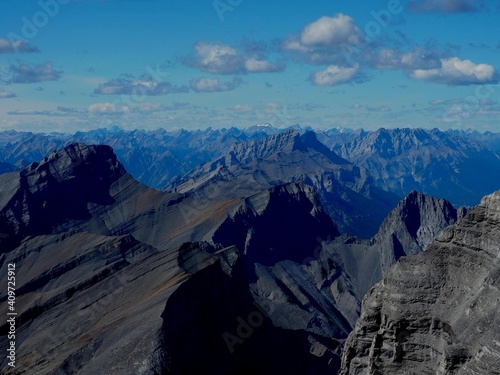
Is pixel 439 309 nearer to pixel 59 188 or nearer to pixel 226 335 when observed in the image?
pixel 226 335

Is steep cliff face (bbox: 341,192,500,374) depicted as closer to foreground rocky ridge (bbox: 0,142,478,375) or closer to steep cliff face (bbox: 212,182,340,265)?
foreground rocky ridge (bbox: 0,142,478,375)

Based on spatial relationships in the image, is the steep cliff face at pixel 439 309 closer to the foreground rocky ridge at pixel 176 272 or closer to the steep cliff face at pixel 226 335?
the foreground rocky ridge at pixel 176 272

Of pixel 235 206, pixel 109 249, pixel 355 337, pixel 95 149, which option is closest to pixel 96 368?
pixel 355 337

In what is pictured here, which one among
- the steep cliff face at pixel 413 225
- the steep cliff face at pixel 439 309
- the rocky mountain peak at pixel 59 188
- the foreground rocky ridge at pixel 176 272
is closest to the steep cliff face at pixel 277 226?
the foreground rocky ridge at pixel 176 272

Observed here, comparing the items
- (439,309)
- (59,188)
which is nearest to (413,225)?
(59,188)

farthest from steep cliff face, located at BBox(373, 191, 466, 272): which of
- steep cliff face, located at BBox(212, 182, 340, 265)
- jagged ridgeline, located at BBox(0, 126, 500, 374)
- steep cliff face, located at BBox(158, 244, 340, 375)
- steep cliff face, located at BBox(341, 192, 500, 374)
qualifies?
steep cliff face, located at BBox(341, 192, 500, 374)
